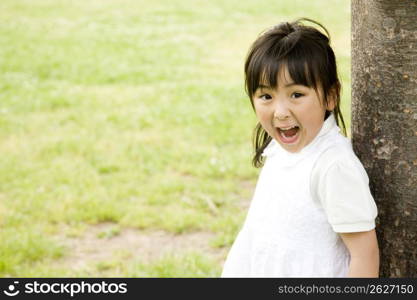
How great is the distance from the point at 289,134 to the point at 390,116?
12.0 inches

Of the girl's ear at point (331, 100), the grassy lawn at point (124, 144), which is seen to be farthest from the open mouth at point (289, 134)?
the grassy lawn at point (124, 144)

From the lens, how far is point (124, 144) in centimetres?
571

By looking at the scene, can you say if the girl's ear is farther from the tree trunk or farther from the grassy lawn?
the grassy lawn

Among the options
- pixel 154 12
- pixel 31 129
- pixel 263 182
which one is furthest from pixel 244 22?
pixel 263 182

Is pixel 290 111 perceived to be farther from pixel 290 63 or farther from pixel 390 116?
pixel 390 116

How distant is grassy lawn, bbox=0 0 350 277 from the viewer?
3961 millimetres

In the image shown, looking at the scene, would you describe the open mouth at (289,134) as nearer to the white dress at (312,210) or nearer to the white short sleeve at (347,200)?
the white dress at (312,210)

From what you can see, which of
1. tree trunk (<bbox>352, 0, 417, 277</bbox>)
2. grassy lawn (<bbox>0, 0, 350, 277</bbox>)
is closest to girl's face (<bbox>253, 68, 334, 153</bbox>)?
tree trunk (<bbox>352, 0, 417, 277</bbox>)

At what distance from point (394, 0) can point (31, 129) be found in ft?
16.0

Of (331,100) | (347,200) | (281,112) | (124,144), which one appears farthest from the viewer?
(124,144)

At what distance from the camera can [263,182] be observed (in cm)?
213

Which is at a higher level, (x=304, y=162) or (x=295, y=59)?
(x=295, y=59)

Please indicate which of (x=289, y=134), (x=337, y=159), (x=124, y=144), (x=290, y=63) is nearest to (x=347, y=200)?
(x=337, y=159)

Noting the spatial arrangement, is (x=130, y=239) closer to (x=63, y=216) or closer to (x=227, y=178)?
(x=63, y=216)
